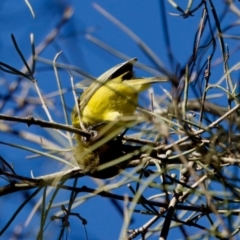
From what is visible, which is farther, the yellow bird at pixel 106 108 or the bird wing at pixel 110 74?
the bird wing at pixel 110 74

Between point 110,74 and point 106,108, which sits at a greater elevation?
point 110,74

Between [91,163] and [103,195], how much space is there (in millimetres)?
331

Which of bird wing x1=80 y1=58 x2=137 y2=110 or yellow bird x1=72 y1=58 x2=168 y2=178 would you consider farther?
bird wing x1=80 y1=58 x2=137 y2=110

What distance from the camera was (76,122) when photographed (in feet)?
5.96

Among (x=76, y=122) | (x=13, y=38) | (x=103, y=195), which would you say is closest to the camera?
(x=13, y=38)

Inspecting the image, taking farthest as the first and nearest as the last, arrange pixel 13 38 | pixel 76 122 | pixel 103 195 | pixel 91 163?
pixel 76 122
pixel 91 163
pixel 103 195
pixel 13 38

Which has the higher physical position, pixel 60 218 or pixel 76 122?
pixel 60 218

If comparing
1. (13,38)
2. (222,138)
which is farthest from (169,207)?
(13,38)

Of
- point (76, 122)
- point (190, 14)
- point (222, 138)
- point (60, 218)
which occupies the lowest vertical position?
point (76, 122)

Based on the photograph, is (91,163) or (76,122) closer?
(91,163)

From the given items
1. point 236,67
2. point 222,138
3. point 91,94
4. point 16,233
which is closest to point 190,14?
point 236,67

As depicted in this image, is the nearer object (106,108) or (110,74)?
(110,74)

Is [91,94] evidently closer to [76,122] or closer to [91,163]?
[76,122]

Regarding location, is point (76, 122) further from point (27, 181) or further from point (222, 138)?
point (222, 138)
